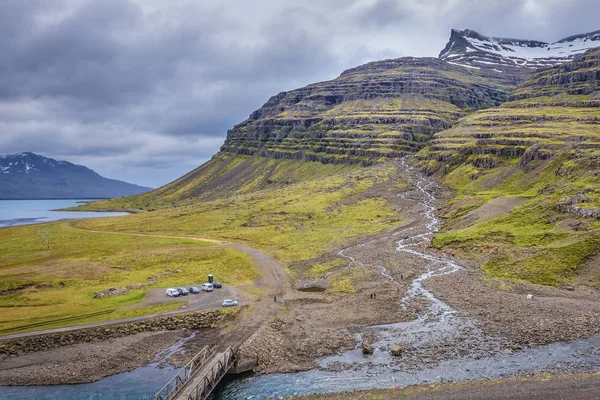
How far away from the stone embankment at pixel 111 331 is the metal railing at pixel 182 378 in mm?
12892

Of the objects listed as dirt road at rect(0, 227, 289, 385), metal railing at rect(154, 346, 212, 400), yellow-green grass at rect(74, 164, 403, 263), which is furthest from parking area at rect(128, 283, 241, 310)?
yellow-green grass at rect(74, 164, 403, 263)

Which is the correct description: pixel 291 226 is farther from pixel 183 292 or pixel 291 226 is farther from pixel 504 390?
pixel 504 390

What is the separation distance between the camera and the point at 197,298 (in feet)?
276

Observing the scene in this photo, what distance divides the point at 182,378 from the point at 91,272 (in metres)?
64.3

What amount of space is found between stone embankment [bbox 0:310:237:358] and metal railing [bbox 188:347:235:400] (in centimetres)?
1559

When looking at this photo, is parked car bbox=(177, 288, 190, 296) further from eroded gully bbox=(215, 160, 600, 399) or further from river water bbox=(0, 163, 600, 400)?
eroded gully bbox=(215, 160, 600, 399)

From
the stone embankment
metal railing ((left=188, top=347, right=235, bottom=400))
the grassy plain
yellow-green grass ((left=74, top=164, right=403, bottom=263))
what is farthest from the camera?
yellow-green grass ((left=74, top=164, right=403, bottom=263))

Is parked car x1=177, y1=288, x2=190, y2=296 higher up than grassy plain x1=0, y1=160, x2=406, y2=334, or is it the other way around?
grassy plain x1=0, y1=160, x2=406, y2=334

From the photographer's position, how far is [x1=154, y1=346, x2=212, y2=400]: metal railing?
48.2m

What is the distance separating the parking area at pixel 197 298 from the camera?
80.4 meters

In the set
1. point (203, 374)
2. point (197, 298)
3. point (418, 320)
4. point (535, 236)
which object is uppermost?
point (535, 236)

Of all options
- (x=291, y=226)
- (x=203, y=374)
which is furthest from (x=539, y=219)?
(x=203, y=374)

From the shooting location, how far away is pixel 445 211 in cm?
16938

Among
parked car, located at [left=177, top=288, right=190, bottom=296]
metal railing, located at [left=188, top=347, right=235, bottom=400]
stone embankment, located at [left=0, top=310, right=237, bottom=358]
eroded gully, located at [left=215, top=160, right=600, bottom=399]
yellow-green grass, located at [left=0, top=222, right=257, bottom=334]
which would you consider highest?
yellow-green grass, located at [left=0, top=222, right=257, bottom=334]
